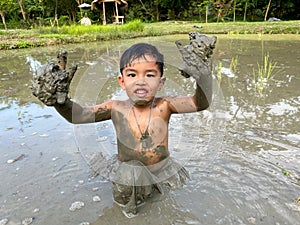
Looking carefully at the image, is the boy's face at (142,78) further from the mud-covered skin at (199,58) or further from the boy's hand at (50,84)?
the boy's hand at (50,84)

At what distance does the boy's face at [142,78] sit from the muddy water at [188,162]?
2.60 feet

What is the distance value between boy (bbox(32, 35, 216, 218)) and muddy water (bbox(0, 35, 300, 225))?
20 centimetres

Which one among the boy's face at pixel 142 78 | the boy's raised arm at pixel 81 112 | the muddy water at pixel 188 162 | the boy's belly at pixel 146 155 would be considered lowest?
the muddy water at pixel 188 162

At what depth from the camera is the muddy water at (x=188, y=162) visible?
1.98 m

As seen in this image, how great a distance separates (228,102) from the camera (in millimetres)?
4020

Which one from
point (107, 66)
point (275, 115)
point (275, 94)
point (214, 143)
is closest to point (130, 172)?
point (214, 143)

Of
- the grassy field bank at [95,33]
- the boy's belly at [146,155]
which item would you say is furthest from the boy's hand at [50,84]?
the grassy field bank at [95,33]

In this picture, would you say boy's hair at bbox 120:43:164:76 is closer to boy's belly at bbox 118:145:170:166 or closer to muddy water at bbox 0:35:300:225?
boy's belly at bbox 118:145:170:166

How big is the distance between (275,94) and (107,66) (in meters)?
4.31

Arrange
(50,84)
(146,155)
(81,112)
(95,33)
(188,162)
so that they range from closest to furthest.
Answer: (50,84) → (81,112) → (146,155) → (188,162) → (95,33)

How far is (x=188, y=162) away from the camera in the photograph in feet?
8.71

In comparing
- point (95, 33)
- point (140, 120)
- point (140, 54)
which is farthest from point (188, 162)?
point (95, 33)

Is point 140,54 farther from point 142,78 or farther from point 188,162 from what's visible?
point 188,162

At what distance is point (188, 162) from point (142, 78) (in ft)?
4.04
